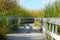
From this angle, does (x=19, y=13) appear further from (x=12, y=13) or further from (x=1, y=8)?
(x=1, y=8)

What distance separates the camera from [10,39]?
6.34 meters

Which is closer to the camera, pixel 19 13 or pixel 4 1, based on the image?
pixel 4 1

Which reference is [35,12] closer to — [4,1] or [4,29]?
[4,1]

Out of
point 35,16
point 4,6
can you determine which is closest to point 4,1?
point 4,6

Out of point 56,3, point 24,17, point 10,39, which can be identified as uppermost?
point 56,3

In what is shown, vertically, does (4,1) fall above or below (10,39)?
above

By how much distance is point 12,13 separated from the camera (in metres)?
8.25

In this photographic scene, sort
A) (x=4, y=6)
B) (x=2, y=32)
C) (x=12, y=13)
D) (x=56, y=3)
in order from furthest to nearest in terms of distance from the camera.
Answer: (x=12, y=13), (x=4, y=6), (x=56, y=3), (x=2, y=32)

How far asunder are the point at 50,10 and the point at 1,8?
188 cm

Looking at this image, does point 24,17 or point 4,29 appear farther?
point 24,17

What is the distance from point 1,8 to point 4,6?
227mm

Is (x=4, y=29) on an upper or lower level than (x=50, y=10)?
lower

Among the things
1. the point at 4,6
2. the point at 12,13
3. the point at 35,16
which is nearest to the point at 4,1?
the point at 4,6

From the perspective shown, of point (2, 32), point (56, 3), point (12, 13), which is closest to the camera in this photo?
point (2, 32)
